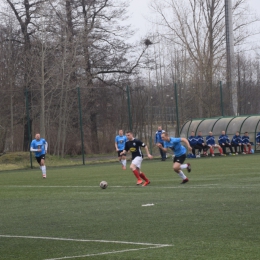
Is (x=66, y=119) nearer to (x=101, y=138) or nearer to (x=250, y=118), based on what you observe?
(x=101, y=138)

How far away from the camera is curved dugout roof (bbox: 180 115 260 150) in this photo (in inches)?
1622

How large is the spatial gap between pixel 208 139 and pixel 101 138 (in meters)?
7.08

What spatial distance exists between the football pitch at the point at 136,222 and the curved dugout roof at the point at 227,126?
22471mm

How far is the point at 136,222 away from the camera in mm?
11039

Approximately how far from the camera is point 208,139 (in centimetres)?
3978

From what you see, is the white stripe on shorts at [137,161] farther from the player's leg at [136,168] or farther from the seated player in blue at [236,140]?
the seated player in blue at [236,140]

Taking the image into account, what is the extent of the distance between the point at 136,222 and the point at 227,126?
102 ft

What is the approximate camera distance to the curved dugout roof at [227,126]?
4119 centimetres

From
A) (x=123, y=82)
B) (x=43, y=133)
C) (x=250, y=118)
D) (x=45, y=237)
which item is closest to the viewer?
(x=45, y=237)

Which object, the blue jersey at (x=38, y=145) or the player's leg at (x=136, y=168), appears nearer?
the player's leg at (x=136, y=168)

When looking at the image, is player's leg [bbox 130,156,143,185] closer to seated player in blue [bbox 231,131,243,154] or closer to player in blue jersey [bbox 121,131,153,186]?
player in blue jersey [bbox 121,131,153,186]

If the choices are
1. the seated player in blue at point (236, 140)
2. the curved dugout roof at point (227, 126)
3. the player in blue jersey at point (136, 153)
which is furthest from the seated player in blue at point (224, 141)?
the player in blue jersey at point (136, 153)

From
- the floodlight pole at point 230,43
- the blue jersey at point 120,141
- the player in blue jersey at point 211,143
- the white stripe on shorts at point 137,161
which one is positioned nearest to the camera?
the white stripe on shorts at point 137,161

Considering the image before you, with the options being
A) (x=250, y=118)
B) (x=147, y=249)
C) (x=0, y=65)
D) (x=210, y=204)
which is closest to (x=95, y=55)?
(x=0, y=65)
